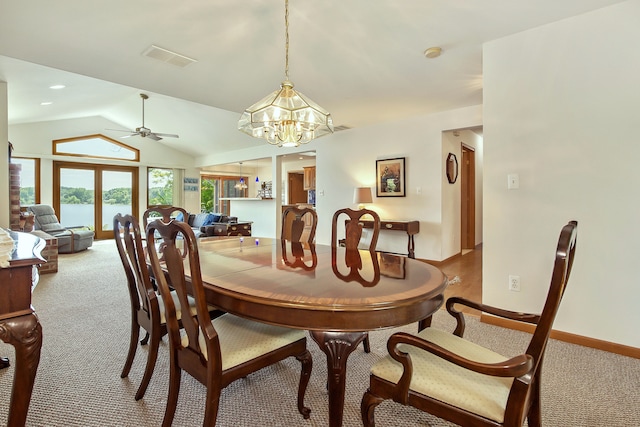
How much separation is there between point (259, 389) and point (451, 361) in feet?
3.73

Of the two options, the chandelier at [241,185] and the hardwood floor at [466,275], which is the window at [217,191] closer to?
Answer: the chandelier at [241,185]

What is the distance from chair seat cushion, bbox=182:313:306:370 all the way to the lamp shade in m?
3.67

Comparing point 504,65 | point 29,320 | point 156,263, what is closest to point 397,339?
point 156,263

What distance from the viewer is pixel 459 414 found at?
99 cm

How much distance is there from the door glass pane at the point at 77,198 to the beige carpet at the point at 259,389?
21.7ft

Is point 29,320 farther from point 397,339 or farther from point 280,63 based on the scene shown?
point 280,63

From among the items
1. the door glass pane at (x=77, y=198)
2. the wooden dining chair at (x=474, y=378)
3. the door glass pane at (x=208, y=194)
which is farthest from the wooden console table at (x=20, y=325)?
the door glass pane at (x=208, y=194)

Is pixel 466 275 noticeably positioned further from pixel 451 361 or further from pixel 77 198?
pixel 77 198

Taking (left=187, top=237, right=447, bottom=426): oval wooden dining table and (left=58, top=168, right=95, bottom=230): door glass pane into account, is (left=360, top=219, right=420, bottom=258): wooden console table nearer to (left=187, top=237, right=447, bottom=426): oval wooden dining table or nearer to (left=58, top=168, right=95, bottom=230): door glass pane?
(left=187, top=237, right=447, bottom=426): oval wooden dining table

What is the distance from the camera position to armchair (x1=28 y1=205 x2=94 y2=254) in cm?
575

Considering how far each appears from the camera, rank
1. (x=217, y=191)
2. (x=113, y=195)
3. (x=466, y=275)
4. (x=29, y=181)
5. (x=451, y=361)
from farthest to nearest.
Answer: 1. (x=217, y=191)
2. (x=113, y=195)
3. (x=29, y=181)
4. (x=466, y=275)
5. (x=451, y=361)

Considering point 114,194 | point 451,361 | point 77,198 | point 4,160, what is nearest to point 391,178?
point 451,361

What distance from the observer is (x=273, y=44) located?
8.50 ft

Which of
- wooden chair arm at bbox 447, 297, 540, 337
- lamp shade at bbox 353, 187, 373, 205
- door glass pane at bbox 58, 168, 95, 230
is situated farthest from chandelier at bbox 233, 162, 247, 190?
wooden chair arm at bbox 447, 297, 540, 337
